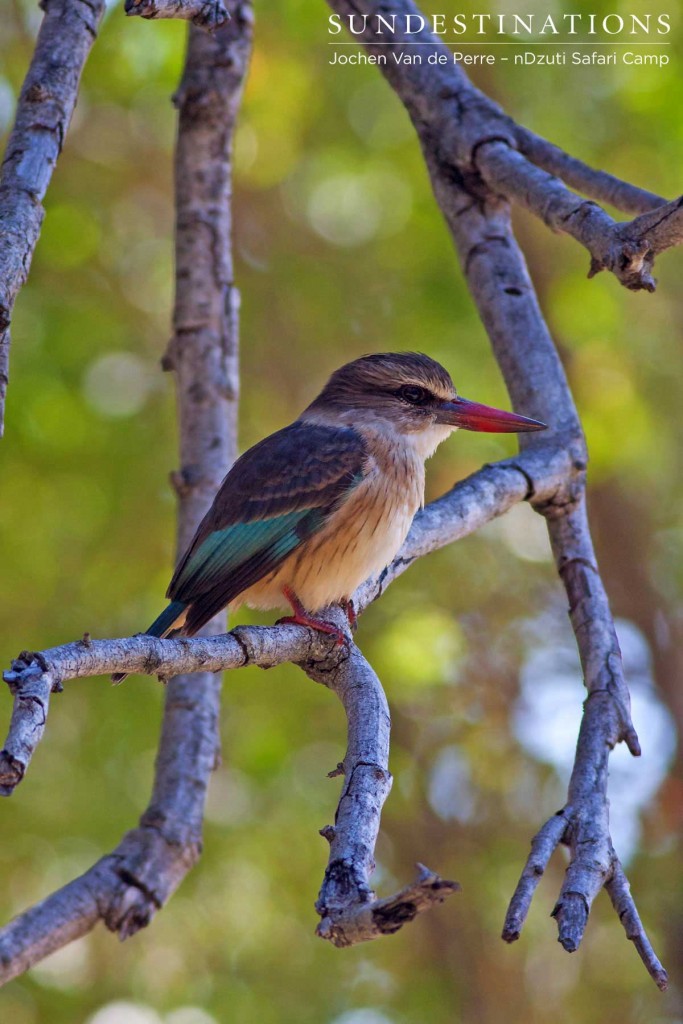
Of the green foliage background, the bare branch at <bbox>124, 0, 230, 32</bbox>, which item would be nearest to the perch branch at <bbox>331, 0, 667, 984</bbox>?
the bare branch at <bbox>124, 0, 230, 32</bbox>

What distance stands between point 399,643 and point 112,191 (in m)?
2.94

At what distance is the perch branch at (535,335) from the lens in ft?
9.44

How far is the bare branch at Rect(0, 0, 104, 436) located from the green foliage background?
254 centimetres

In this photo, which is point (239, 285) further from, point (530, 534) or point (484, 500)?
point (484, 500)

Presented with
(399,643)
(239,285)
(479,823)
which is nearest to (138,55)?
(239,285)

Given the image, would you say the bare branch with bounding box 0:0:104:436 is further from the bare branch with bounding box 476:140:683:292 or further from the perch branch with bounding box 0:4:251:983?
the bare branch with bounding box 476:140:683:292

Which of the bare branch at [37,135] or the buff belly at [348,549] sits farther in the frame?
the buff belly at [348,549]

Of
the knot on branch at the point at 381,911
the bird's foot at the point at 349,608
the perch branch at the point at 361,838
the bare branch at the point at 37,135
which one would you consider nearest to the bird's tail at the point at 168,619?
the bird's foot at the point at 349,608

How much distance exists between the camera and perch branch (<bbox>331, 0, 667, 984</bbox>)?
9.44ft

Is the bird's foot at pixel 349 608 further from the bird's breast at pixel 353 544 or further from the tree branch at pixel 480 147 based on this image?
the tree branch at pixel 480 147

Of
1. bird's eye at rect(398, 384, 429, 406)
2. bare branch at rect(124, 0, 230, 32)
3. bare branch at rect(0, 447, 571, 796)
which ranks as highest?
bird's eye at rect(398, 384, 429, 406)

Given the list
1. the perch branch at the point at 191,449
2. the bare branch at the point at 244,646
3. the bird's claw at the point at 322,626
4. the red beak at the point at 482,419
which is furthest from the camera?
the red beak at the point at 482,419

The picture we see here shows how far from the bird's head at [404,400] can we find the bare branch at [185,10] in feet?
5.67

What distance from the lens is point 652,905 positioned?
19.3 ft
